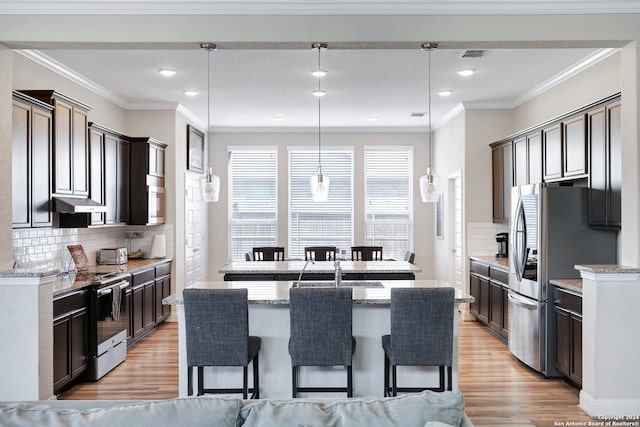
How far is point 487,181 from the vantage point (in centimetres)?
704

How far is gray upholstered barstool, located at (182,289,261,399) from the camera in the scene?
3.22m

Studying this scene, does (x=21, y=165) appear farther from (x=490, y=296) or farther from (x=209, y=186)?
(x=490, y=296)

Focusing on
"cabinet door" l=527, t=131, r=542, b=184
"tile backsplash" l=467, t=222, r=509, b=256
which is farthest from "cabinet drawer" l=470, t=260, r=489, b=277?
"cabinet door" l=527, t=131, r=542, b=184

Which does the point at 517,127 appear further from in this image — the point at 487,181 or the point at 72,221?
the point at 72,221

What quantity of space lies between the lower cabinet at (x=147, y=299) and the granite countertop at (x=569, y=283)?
162 inches

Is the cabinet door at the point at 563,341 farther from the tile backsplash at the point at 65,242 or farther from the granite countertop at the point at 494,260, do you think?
the tile backsplash at the point at 65,242

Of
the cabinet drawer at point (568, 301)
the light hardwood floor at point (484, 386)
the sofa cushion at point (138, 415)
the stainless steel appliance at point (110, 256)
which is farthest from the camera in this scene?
the stainless steel appliance at point (110, 256)

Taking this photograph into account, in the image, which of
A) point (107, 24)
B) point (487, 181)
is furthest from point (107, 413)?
point (487, 181)

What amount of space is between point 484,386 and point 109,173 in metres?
4.48

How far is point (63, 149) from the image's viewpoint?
462cm

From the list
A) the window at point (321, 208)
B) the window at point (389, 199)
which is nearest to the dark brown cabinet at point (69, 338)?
the window at point (321, 208)

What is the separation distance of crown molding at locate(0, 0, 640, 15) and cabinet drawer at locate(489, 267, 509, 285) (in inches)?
114

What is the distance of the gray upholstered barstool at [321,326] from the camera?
322cm

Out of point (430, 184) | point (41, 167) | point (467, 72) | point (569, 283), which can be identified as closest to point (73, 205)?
point (41, 167)
